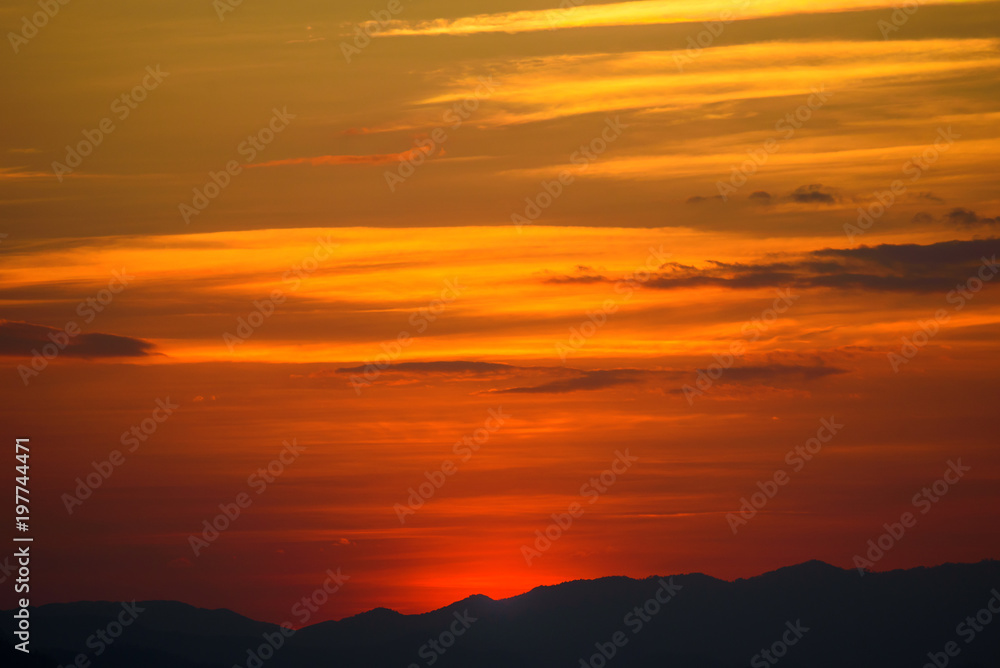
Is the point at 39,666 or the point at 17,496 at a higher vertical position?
the point at 17,496

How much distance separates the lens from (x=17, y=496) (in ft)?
233

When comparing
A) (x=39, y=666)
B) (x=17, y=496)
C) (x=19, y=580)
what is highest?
(x=17, y=496)

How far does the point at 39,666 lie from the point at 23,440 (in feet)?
338

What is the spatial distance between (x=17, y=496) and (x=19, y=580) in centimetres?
1268

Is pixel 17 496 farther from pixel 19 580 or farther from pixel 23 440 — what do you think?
pixel 19 580

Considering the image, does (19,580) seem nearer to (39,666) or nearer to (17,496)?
(17,496)

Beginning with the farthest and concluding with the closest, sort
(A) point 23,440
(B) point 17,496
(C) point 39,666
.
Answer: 1. (C) point 39,666
2. (A) point 23,440
3. (B) point 17,496

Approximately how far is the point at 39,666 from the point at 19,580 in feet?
310

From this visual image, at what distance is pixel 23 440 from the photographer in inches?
2992

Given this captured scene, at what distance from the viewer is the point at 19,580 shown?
8081cm

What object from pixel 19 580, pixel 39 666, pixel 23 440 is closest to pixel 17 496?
pixel 23 440

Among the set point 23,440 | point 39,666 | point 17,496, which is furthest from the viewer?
point 39,666

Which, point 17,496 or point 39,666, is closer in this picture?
point 17,496

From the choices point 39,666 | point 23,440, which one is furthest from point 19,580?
point 39,666
